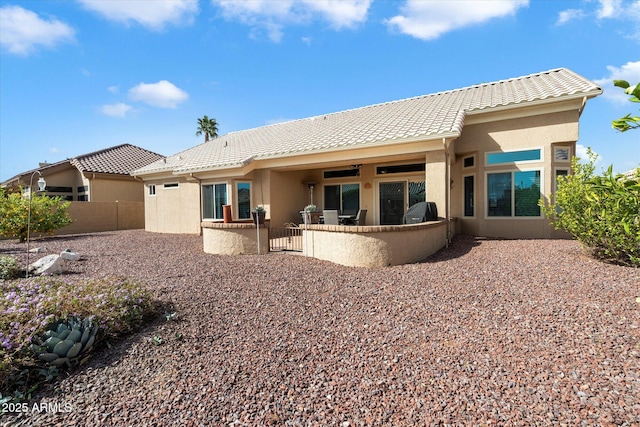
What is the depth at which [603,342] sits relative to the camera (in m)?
3.62

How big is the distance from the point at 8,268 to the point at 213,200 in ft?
25.3

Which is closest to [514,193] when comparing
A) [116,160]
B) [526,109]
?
[526,109]

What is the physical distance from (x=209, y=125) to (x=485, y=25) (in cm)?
3188

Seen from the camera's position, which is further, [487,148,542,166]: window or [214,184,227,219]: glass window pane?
[214,184,227,219]: glass window pane

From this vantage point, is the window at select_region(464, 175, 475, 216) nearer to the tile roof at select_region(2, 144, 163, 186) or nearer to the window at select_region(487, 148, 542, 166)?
the window at select_region(487, 148, 542, 166)

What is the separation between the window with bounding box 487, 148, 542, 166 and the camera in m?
10.4

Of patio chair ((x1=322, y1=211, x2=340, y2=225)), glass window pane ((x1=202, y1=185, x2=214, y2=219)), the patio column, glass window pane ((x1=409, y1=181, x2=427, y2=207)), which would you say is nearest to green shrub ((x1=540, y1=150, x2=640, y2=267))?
the patio column

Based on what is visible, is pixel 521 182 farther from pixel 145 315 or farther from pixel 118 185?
pixel 118 185

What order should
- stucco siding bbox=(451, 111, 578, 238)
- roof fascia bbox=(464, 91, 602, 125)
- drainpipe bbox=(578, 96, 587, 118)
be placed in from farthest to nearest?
stucco siding bbox=(451, 111, 578, 238) < roof fascia bbox=(464, 91, 602, 125) < drainpipe bbox=(578, 96, 587, 118)

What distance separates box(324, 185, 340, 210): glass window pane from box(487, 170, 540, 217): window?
6514 millimetres

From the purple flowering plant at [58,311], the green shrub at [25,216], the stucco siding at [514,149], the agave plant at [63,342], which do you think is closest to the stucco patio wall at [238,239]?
the purple flowering plant at [58,311]

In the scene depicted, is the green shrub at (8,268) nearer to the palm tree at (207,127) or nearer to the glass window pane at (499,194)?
the glass window pane at (499,194)

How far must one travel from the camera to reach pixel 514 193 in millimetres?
10766

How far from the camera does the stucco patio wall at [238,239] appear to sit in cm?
948
